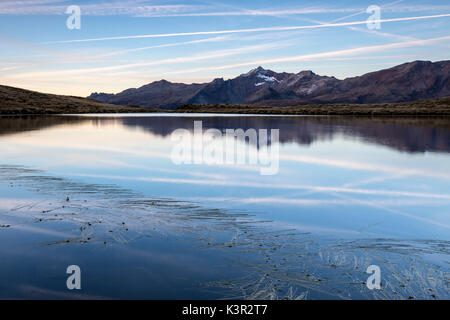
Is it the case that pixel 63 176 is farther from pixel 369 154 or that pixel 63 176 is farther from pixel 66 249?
pixel 369 154

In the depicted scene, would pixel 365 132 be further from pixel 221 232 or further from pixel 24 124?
pixel 24 124

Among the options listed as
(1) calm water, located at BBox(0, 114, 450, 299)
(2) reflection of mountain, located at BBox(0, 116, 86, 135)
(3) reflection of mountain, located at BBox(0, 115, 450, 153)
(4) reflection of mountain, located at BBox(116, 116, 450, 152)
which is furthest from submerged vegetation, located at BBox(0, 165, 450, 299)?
(2) reflection of mountain, located at BBox(0, 116, 86, 135)

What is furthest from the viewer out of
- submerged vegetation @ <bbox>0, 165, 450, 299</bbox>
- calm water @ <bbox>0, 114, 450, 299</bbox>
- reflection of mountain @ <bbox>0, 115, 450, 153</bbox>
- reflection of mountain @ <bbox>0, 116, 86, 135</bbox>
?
reflection of mountain @ <bbox>0, 116, 86, 135</bbox>

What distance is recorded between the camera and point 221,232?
11.7 metres

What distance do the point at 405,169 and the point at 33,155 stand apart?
83.8ft

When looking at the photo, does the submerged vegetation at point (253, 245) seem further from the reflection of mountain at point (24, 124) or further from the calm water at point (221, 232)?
the reflection of mountain at point (24, 124)

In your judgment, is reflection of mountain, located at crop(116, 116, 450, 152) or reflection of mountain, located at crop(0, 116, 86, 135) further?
reflection of mountain, located at crop(0, 116, 86, 135)

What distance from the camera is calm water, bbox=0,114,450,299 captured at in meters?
8.43

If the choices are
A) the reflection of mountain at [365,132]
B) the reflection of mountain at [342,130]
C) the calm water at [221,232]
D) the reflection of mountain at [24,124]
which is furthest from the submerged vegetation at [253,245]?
the reflection of mountain at [24,124]

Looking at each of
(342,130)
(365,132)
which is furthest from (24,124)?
(365,132)

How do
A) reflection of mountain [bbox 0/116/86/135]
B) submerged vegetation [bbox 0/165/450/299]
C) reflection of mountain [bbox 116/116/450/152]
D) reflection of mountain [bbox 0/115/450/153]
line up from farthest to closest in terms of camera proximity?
reflection of mountain [bbox 0/116/86/135], reflection of mountain [bbox 0/115/450/153], reflection of mountain [bbox 116/116/450/152], submerged vegetation [bbox 0/165/450/299]

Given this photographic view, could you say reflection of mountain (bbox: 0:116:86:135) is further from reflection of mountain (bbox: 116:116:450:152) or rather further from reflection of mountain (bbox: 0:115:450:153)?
reflection of mountain (bbox: 116:116:450:152)

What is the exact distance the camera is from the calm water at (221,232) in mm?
8430
